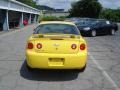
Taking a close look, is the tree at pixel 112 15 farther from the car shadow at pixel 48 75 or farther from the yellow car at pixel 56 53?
the yellow car at pixel 56 53

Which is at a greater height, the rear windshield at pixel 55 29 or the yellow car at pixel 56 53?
the rear windshield at pixel 55 29

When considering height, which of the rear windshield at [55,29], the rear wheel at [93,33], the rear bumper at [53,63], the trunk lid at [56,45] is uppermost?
the rear windshield at [55,29]

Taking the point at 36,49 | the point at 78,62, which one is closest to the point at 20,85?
the point at 36,49

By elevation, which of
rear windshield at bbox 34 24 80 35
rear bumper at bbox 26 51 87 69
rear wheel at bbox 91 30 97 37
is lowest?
rear wheel at bbox 91 30 97 37

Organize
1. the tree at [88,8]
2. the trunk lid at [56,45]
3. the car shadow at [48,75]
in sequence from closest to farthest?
1. the trunk lid at [56,45]
2. the car shadow at [48,75]
3. the tree at [88,8]

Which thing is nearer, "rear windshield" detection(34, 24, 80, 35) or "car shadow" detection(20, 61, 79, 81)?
"car shadow" detection(20, 61, 79, 81)

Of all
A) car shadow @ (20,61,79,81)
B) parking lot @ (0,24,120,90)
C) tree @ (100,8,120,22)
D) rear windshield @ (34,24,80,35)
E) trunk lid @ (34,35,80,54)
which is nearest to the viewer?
parking lot @ (0,24,120,90)

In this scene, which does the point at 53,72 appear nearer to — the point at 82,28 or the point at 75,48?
the point at 75,48

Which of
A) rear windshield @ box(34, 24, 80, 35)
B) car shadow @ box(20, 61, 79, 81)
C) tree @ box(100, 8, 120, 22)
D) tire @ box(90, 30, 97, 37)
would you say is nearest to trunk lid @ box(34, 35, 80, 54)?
car shadow @ box(20, 61, 79, 81)

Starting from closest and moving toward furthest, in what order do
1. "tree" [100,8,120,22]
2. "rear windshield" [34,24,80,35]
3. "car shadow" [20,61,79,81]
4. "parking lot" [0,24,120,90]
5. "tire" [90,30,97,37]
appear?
"parking lot" [0,24,120,90] → "car shadow" [20,61,79,81] → "rear windshield" [34,24,80,35] → "tire" [90,30,97,37] → "tree" [100,8,120,22]

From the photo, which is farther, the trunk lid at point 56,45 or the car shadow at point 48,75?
the car shadow at point 48,75

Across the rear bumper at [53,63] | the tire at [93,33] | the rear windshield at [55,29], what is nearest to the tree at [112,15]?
the tire at [93,33]

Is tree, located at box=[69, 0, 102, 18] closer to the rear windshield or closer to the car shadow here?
the rear windshield

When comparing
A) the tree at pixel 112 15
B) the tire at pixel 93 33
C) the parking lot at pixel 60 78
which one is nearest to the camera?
the parking lot at pixel 60 78
